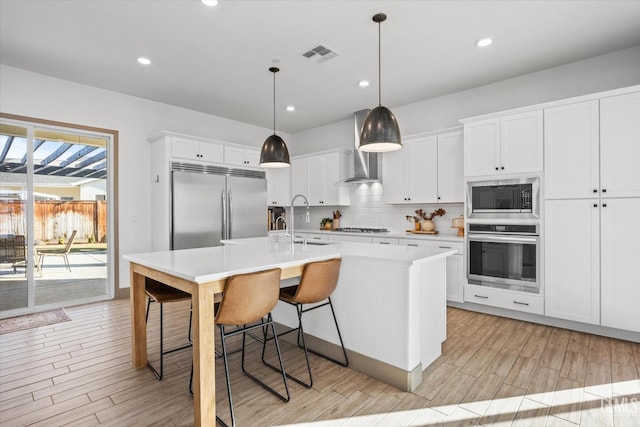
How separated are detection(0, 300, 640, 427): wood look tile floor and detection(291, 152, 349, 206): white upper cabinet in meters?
3.18

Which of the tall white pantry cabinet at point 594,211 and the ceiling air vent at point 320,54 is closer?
the tall white pantry cabinet at point 594,211

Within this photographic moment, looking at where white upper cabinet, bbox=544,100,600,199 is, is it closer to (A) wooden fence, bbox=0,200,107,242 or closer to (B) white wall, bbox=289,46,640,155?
(B) white wall, bbox=289,46,640,155

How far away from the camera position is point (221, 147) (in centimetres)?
511

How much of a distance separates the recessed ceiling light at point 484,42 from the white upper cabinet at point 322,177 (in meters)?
2.78

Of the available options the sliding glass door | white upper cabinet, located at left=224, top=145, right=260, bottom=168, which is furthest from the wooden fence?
white upper cabinet, located at left=224, top=145, right=260, bottom=168

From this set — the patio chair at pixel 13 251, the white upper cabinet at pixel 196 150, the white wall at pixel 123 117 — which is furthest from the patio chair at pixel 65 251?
the white upper cabinet at pixel 196 150

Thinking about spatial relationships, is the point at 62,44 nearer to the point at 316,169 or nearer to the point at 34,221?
the point at 34,221

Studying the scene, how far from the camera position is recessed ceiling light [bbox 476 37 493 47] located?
3.09m

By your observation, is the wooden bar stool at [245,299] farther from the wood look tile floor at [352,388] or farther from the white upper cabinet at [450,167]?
the white upper cabinet at [450,167]

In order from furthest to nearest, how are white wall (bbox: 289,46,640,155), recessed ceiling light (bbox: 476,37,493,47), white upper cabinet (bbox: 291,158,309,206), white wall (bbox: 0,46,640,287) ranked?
white upper cabinet (bbox: 291,158,309,206) < white wall (bbox: 0,46,640,287) < white wall (bbox: 289,46,640,155) < recessed ceiling light (bbox: 476,37,493,47)

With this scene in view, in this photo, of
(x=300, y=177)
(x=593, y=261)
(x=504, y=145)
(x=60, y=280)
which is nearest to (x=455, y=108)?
(x=504, y=145)

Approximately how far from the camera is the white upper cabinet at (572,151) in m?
3.11

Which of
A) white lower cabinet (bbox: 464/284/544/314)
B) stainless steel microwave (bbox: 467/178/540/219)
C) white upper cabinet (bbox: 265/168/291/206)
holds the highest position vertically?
white upper cabinet (bbox: 265/168/291/206)

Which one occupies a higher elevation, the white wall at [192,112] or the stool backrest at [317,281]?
the white wall at [192,112]
